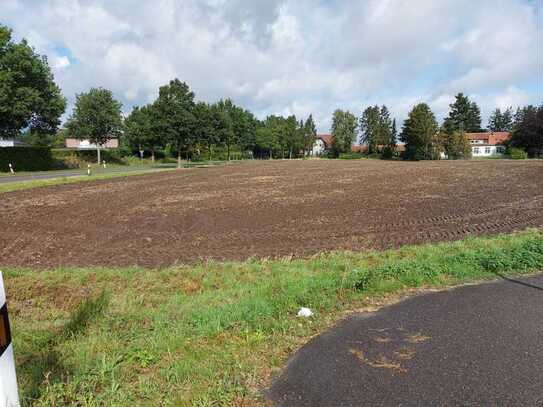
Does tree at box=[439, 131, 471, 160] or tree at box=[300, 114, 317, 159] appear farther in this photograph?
tree at box=[300, 114, 317, 159]

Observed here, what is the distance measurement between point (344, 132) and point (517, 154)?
152ft

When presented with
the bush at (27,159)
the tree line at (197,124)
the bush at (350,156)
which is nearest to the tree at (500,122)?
the tree line at (197,124)

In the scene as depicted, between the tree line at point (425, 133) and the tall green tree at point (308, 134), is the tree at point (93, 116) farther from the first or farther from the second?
the tall green tree at point (308, 134)

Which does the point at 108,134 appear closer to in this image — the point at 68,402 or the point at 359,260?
the point at 359,260

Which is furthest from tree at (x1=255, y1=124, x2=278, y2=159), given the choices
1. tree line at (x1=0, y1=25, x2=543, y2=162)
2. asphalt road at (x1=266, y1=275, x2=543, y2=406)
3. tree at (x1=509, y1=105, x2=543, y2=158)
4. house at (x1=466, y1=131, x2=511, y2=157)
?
asphalt road at (x1=266, y1=275, x2=543, y2=406)

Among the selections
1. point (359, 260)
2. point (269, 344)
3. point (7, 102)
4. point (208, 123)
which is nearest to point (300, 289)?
point (269, 344)

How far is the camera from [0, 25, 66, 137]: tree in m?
32.8

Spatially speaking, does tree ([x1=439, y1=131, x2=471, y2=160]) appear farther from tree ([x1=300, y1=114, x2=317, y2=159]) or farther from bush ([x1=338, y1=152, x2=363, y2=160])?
tree ([x1=300, y1=114, x2=317, y2=159])

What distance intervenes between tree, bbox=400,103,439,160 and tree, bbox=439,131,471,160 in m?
2.10

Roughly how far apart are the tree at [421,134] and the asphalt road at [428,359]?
76.1 metres

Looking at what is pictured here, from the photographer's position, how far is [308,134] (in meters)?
114

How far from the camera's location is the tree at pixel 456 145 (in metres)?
76.6

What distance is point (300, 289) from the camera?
5.28 m

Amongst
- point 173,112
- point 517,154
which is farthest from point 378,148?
point 173,112
